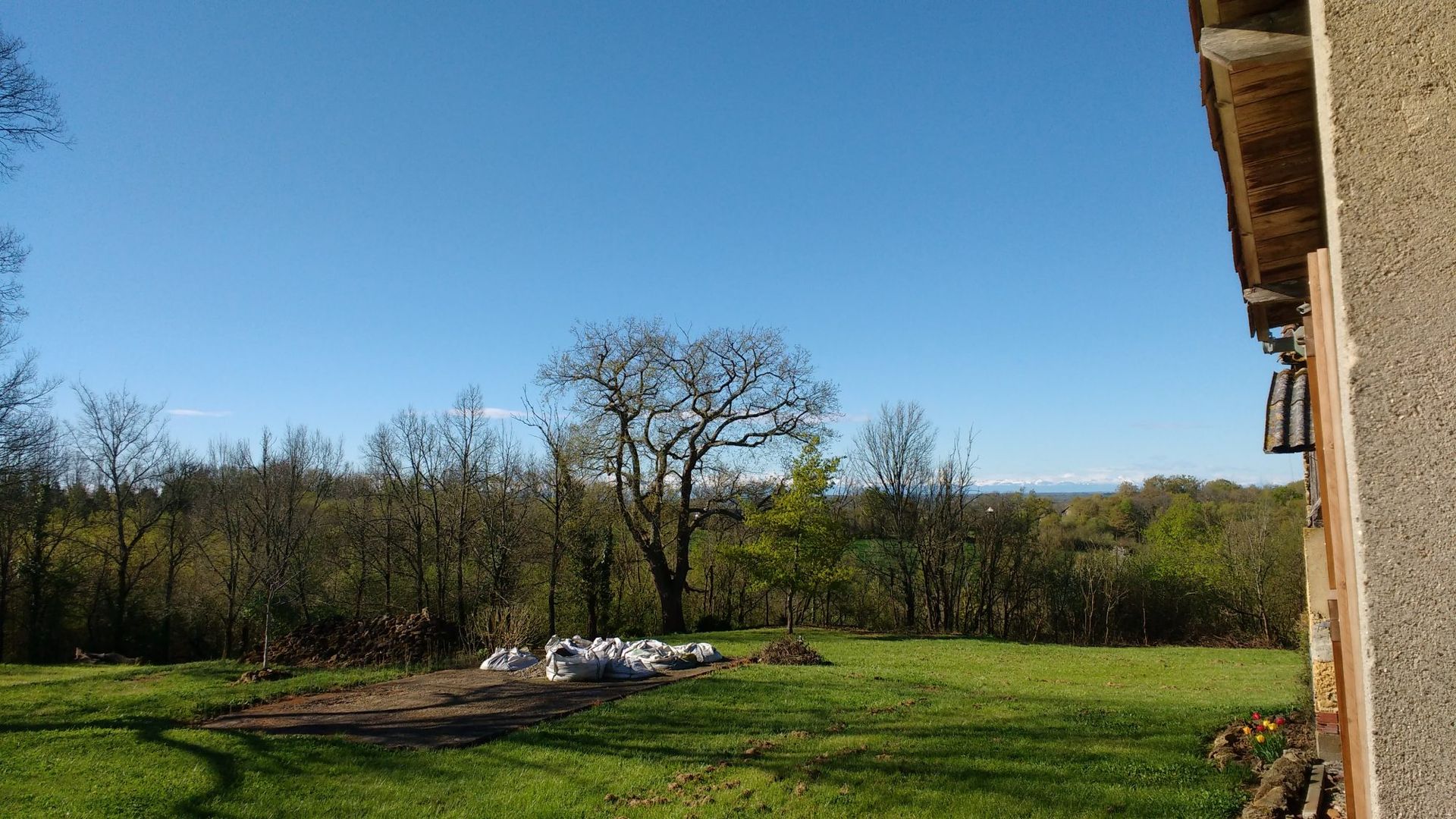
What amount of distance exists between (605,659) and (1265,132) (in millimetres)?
13788

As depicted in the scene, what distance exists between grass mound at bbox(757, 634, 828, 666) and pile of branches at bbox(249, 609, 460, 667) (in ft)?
24.4

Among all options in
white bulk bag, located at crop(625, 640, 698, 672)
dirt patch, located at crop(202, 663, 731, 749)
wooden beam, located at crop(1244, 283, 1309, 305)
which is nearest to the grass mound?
white bulk bag, located at crop(625, 640, 698, 672)

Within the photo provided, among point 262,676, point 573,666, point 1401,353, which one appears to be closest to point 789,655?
point 573,666

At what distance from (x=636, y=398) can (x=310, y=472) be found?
1716 cm

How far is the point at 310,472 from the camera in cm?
3400

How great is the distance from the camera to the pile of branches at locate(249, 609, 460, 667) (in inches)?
682

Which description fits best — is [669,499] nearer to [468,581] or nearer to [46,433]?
[468,581]

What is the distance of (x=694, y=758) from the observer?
8.50m

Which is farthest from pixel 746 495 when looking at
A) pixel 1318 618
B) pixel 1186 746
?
pixel 1318 618

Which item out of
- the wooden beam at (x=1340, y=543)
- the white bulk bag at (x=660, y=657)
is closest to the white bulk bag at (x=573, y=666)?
the white bulk bag at (x=660, y=657)

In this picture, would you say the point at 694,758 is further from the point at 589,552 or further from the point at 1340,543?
the point at 589,552

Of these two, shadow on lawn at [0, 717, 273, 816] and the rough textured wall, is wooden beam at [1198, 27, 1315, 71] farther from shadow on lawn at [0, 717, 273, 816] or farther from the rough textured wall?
shadow on lawn at [0, 717, 273, 816]

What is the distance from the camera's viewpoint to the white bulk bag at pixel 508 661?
50.0 feet

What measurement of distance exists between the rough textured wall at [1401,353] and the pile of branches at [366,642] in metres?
18.0
